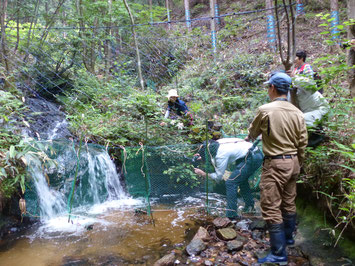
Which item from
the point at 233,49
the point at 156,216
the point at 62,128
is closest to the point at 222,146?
the point at 156,216

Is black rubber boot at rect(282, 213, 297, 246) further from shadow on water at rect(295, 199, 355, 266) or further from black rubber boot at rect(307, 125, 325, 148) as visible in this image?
black rubber boot at rect(307, 125, 325, 148)

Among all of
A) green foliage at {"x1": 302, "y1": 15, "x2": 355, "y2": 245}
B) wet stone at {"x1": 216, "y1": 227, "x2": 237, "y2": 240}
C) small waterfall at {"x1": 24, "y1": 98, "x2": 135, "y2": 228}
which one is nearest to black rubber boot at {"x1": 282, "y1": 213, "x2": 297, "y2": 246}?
green foliage at {"x1": 302, "y1": 15, "x2": 355, "y2": 245}

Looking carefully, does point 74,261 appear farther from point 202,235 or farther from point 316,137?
point 316,137

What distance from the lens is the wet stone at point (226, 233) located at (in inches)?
134

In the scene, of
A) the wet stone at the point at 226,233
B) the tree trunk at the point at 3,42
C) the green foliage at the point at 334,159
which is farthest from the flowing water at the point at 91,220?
the tree trunk at the point at 3,42

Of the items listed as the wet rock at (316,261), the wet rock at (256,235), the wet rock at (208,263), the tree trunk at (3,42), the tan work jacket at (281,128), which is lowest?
the wet rock at (256,235)

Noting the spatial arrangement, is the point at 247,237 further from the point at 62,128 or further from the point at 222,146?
the point at 62,128

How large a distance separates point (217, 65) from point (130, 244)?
7322 millimetres

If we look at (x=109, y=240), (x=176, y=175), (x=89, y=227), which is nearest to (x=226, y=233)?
(x=176, y=175)

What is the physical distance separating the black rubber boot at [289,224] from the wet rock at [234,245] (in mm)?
553

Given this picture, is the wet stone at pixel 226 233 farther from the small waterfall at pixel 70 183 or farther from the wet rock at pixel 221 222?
the small waterfall at pixel 70 183

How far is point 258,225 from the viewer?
3.59m

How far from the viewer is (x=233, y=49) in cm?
1064

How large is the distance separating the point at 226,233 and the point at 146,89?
7101mm
